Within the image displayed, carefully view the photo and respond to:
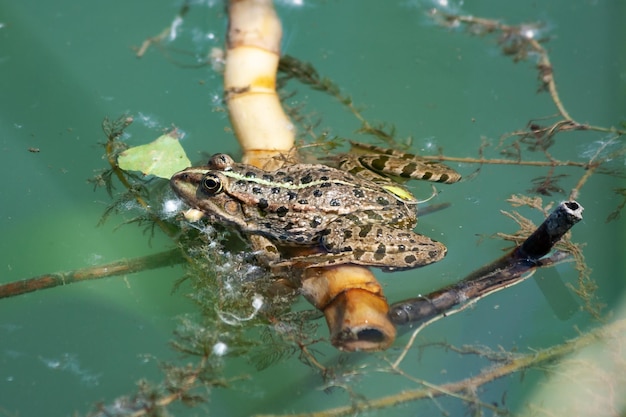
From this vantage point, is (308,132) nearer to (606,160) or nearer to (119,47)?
(119,47)

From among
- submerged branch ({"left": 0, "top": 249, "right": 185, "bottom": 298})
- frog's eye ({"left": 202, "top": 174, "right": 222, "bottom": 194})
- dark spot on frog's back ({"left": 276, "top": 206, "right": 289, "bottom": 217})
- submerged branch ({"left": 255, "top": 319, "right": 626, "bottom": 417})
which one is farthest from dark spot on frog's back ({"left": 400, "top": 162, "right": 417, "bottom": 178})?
submerged branch ({"left": 0, "top": 249, "right": 185, "bottom": 298})

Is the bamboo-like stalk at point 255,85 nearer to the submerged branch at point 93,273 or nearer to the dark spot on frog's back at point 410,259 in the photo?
the submerged branch at point 93,273

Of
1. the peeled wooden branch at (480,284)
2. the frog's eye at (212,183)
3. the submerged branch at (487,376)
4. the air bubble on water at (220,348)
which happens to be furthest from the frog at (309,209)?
the submerged branch at (487,376)

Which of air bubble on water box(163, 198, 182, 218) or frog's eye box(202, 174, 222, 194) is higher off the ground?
frog's eye box(202, 174, 222, 194)

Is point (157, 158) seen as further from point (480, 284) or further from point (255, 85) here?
point (480, 284)

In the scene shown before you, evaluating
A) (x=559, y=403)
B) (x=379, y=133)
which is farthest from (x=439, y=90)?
(x=559, y=403)

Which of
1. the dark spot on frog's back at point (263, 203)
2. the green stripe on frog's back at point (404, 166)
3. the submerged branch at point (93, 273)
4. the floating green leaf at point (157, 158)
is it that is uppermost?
the green stripe on frog's back at point (404, 166)

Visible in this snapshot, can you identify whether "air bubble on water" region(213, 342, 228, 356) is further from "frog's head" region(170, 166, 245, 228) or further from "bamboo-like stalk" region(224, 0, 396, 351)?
"frog's head" region(170, 166, 245, 228)
